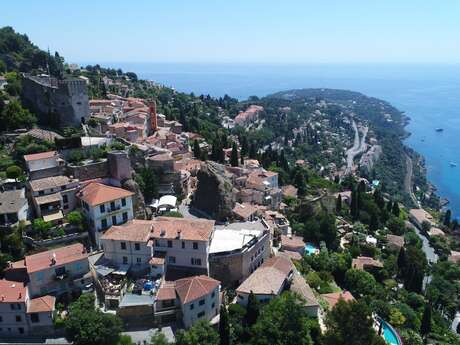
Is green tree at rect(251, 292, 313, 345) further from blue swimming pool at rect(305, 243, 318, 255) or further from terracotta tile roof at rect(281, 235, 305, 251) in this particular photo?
blue swimming pool at rect(305, 243, 318, 255)

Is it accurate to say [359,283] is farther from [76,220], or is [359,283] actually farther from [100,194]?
[76,220]

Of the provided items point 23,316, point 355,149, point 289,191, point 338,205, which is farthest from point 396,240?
point 355,149

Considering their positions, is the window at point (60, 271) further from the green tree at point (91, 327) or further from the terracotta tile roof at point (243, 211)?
the terracotta tile roof at point (243, 211)

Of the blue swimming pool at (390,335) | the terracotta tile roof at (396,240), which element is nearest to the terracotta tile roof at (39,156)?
the blue swimming pool at (390,335)

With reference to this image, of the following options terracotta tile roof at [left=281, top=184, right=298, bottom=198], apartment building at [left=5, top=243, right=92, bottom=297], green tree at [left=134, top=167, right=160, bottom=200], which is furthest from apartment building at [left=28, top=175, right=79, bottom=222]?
terracotta tile roof at [left=281, top=184, right=298, bottom=198]

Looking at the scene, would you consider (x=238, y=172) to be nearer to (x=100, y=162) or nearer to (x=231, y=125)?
(x=100, y=162)

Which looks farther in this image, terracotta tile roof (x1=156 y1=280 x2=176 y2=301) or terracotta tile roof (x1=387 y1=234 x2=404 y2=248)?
terracotta tile roof (x1=387 y1=234 x2=404 y2=248)
